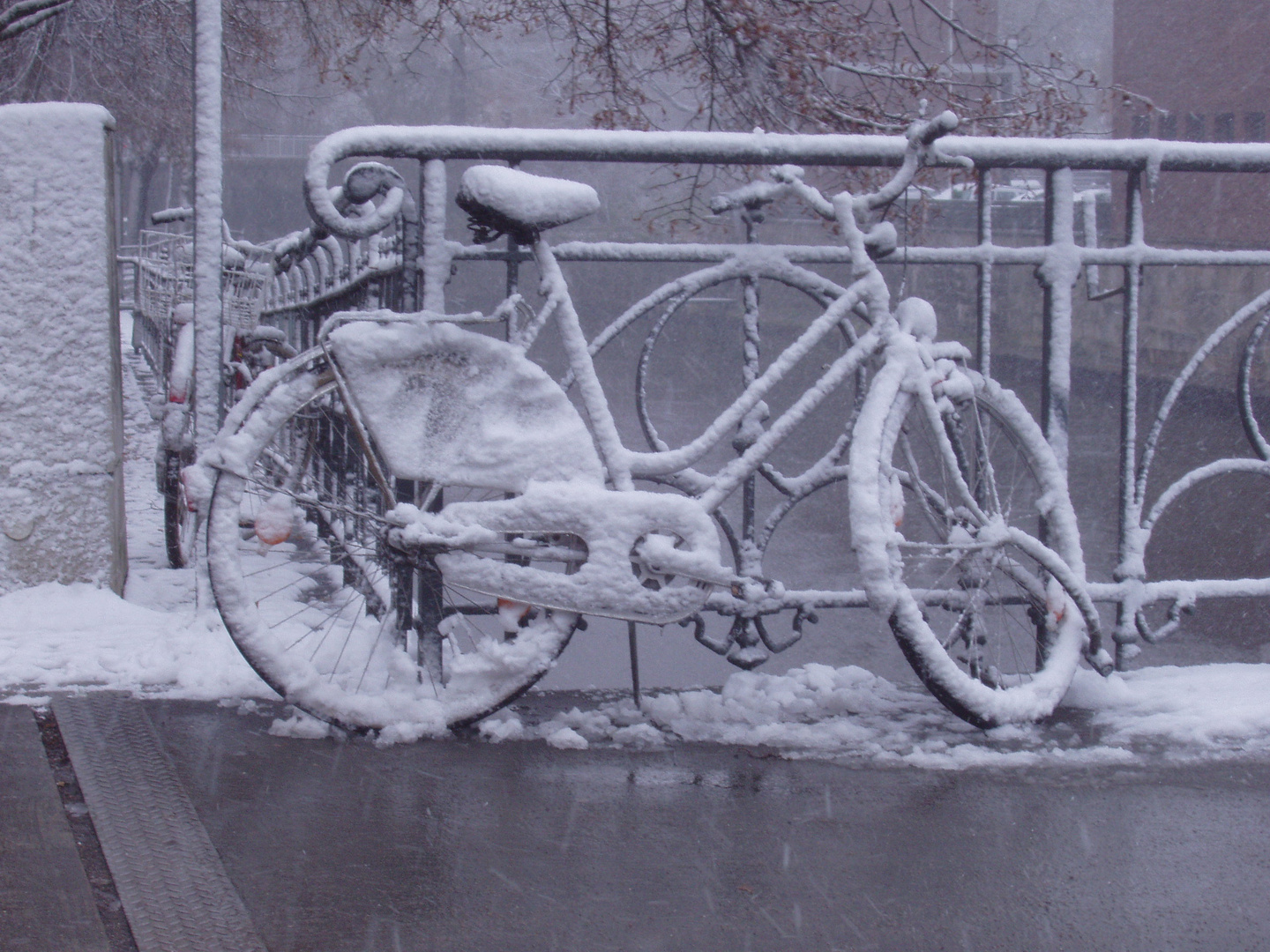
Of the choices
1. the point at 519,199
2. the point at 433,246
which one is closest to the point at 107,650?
the point at 433,246

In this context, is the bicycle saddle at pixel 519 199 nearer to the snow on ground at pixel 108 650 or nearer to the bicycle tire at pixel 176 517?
the snow on ground at pixel 108 650

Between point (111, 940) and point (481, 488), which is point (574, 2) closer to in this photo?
point (481, 488)

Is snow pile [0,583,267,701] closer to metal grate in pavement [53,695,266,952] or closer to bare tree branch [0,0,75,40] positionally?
metal grate in pavement [53,695,266,952]

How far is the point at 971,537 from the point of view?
140 inches

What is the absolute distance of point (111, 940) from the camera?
7.38 feet

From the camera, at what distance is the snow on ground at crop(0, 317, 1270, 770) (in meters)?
3.31

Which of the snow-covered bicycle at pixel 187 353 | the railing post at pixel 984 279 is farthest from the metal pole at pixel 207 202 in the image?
the railing post at pixel 984 279

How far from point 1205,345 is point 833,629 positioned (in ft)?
9.14

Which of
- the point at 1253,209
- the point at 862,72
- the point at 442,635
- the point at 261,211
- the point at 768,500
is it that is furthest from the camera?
the point at 261,211

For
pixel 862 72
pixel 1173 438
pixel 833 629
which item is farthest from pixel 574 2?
pixel 1173 438

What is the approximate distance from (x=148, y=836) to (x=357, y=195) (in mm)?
1644

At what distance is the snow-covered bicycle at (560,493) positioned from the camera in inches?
125

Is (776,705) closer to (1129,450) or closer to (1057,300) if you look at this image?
(1129,450)

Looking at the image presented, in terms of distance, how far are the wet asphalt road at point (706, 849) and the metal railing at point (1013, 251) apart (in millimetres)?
772
